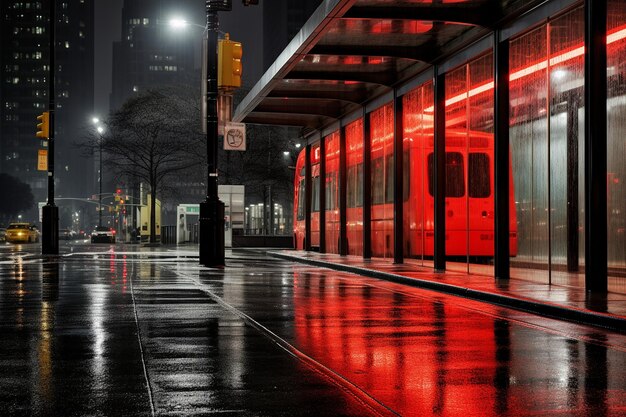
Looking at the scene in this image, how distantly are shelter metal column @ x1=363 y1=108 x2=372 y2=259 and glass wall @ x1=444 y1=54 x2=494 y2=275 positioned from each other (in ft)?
23.5

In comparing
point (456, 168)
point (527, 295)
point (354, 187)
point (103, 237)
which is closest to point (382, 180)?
point (354, 187)

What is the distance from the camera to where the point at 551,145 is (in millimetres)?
18953

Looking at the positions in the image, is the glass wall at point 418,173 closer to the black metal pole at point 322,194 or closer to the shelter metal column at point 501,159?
the shelter metal column at point 501,159

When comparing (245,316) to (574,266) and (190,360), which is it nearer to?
(190,360)

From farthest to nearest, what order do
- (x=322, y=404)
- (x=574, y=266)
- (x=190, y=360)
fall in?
(x=574, y=266)
(x=190, y=360)
(x=322, y=404)

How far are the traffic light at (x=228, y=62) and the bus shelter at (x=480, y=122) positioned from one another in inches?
53.4

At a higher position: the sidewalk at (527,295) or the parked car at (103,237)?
the parked car at (103,237)

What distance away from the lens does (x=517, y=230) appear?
20844mm

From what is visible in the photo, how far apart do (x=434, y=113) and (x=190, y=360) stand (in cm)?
1710

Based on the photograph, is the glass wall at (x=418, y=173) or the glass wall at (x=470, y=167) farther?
the glass wall at (x=418, y=173)

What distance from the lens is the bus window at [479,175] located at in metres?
23.0

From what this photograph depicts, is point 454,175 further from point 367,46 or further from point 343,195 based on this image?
point 343,195

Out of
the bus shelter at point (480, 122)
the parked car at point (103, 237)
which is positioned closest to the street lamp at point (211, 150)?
the bus shelter at point (480, 122)

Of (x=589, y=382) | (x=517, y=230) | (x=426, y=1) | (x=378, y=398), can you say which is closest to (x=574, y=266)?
(x=517, y=230)
